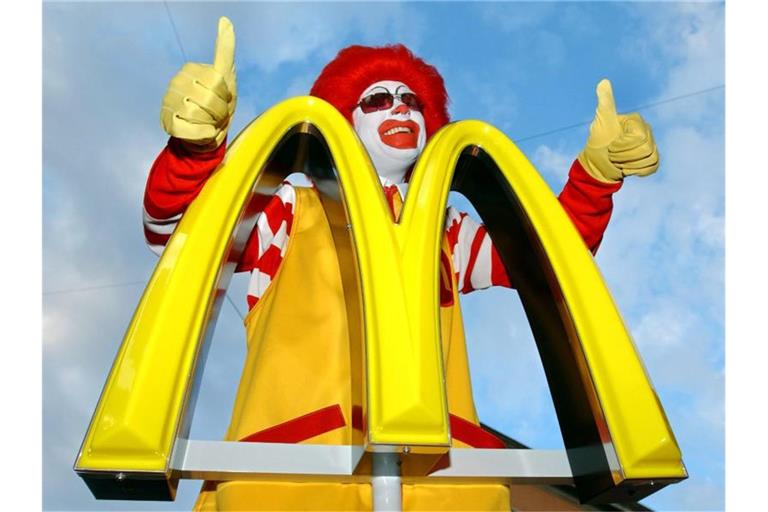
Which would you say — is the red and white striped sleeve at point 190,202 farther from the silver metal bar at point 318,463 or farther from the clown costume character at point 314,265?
the silver metal bar at point 318,463

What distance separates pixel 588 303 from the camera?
6.18 ft

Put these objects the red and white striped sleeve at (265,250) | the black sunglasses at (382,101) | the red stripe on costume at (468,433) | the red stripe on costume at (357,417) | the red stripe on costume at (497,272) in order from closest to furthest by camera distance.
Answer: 1. the red stripe on costume at (357,417)
2. the red stripe on costume at (468,433)
3. the red and white striped sleeve at (265,250)
4. the red stripe on costume at (497,272)
5. the black sunglasses at (382,101)

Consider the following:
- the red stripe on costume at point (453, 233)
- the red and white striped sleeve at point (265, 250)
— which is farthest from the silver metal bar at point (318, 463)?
the red stripe on costume at point (453, 233)

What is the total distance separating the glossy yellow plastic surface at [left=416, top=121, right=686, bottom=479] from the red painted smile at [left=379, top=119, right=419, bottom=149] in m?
0.66

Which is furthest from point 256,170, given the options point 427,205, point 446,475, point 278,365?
point 446,475

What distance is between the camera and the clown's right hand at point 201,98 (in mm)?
1917

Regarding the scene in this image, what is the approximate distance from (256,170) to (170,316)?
44cm

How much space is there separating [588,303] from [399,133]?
1105mm

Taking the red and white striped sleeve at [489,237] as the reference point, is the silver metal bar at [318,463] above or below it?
below

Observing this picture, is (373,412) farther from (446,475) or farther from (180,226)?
(180,226)

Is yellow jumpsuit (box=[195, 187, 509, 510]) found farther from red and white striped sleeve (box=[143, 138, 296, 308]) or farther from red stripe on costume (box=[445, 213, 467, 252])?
red stripe on costume (box=[445, 213, 467, 252])

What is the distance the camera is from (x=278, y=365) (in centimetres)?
221

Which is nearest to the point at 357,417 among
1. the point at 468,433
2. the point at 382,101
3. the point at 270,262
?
the point at 468,433

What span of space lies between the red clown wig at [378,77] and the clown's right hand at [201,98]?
3.36 feet
